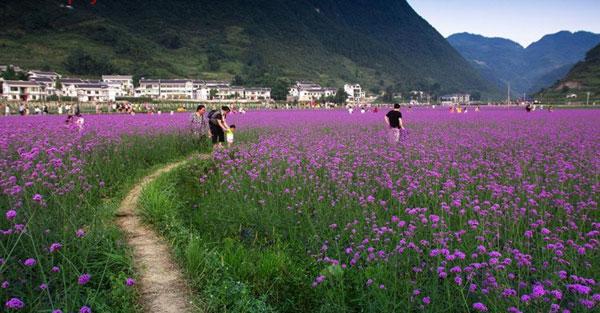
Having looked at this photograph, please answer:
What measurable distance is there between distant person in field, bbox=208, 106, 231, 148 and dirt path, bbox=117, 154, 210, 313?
6.24 meters

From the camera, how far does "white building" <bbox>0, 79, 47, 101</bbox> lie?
8544cm

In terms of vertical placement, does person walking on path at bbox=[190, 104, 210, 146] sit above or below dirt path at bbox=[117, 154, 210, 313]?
above

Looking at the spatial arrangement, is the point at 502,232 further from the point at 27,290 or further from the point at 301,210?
the point at 27,290

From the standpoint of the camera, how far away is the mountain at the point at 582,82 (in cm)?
10438

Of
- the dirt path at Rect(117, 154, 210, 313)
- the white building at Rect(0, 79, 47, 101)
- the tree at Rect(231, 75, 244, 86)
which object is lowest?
the dirt path at Rect(117, 154, 210, 313)

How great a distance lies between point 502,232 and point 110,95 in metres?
109

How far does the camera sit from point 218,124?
1259 centimetres

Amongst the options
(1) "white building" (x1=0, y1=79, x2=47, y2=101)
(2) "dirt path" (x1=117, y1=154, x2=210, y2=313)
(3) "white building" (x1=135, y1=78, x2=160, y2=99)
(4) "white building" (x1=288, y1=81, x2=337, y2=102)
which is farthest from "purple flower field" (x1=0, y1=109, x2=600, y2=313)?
(4) "white building" (x1=288, y1=81, x2=337, y2=102)

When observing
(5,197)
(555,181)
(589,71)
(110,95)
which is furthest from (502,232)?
(589,71)

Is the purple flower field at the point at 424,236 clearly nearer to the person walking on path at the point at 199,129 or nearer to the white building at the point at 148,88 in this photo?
the person walking on path at the point at 199,129

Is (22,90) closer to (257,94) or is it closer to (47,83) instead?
(47,83)

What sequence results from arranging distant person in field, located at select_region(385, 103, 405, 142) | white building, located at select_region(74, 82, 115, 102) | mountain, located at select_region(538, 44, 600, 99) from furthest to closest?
mountain, located at select_region(538, 44, 600, 99) → white building, located at select_region(74, 82, 115, 102) → distant person in field, located at select_region(385, 103, 405, 142)

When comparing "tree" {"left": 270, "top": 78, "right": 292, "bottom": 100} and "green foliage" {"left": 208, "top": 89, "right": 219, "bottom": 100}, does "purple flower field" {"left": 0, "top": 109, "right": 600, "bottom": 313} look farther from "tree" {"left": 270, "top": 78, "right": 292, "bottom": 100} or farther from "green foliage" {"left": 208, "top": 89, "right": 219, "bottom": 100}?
"green foliage" {"left": 208, "top": 89, "right": 219, "bottom": 100}

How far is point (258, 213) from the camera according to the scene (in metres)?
5.96
